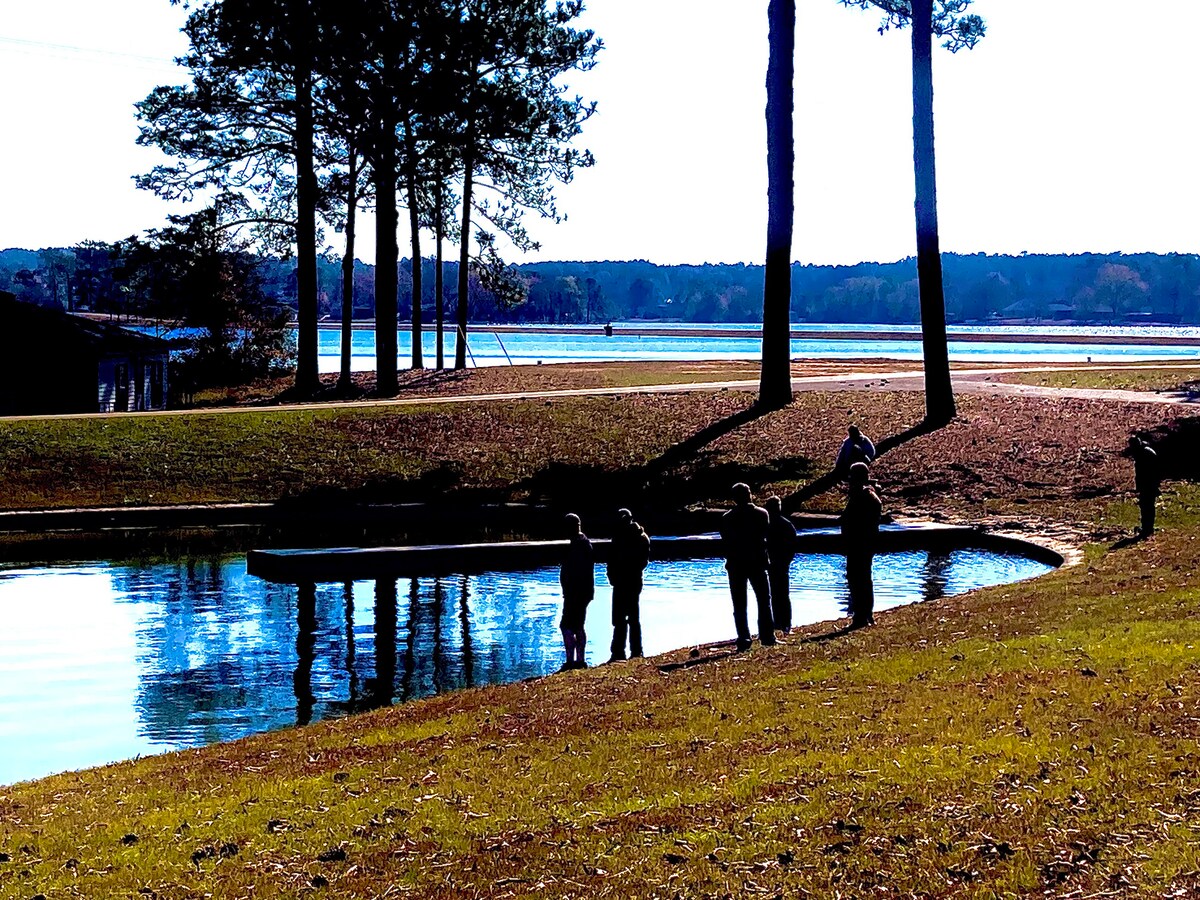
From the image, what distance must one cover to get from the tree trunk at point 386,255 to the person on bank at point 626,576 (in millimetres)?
29563

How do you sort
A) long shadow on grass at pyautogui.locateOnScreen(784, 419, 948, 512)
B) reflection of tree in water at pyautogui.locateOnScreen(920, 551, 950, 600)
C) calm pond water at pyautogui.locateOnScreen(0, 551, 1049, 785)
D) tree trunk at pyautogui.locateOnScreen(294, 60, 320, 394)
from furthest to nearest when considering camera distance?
tree trunk at pyautogui.locateOnScreen(294, 60, 320, 394) < long shadow on grass at pyautogui.locateOnScreen(784, 419, 948, 512) < reflection of tree in water at pyautogui.locateOnScreen(920, 551, 950, 600) < calm pond water at pyautogui.locateOnScreen(0, 551, 1049, 785)

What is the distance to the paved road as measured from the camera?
39.7m

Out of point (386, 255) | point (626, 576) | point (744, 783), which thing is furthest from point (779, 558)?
point (386, 255)

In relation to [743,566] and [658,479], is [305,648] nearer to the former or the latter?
[743,566]

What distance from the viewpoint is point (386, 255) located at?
46.5 m

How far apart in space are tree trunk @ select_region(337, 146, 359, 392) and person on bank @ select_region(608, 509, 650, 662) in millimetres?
33854

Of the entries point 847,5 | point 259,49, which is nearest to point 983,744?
point 847,5

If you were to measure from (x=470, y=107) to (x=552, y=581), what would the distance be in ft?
74.9

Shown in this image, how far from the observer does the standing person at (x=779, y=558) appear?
59.5ft

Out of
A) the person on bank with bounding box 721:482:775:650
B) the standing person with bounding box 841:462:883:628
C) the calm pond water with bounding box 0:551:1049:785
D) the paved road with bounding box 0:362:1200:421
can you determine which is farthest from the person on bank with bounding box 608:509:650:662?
the paved road with bounding box 0:362:1200:421

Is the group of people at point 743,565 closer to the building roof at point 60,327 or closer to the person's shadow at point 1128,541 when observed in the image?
the person's shadow at point 1128,541

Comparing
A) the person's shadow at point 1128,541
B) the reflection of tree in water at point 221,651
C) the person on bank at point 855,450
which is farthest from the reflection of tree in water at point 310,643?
the person's shadow at point 1128,541

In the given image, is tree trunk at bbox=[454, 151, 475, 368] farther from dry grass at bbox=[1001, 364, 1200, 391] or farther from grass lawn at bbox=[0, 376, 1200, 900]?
grass lawn at bbox=[0, 376, 1200, 900]

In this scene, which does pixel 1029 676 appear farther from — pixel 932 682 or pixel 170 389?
pixel 170 389
